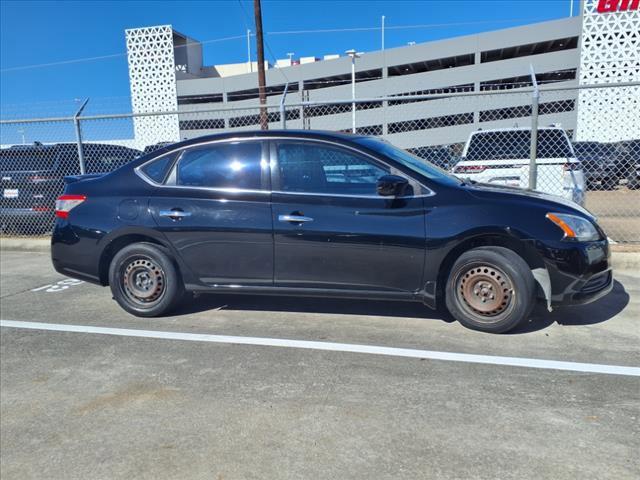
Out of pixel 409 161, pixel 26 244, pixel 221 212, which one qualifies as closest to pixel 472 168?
pixel 409 161

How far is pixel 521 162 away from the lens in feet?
24.2

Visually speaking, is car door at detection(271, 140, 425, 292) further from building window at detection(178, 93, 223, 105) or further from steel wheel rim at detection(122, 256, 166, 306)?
building window at detection(178, 93, 223, 105)

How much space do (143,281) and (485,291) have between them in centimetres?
317

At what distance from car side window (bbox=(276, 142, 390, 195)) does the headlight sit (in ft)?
4.60

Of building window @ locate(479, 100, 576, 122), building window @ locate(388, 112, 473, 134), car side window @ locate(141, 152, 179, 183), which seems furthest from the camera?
building window @ locate(388, 112, 473, 134)

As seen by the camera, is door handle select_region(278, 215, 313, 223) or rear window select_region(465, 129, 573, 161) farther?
rear window select_region(465, 129, 573, 161)

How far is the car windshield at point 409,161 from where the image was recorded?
14.1ft

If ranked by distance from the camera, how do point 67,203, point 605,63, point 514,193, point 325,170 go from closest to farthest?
point 514,193
point 325,170
point 67,203
point 605,63

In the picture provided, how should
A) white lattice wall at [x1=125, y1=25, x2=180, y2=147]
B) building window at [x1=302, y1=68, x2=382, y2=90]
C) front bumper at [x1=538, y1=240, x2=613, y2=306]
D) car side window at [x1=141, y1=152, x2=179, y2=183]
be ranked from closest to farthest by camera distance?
front bumper at [x1=538, y1=240, x2=613, y2=306], car side window at [x1=141, y1=152, x2=179, y2=183], building window at [x1=302, y1=68, x2=382, y2=90], white lattice wall at [x1=125, y1=25, x2=180, y2=147]

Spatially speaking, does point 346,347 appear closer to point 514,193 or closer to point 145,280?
point 514,193

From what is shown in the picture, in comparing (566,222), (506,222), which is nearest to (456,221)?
(506,222)

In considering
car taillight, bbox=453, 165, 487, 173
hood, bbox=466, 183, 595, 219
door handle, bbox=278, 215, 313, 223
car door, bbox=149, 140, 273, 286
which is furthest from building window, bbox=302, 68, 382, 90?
door handle, bbox=278, 215, 313, 223

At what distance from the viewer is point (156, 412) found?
3.08 metres

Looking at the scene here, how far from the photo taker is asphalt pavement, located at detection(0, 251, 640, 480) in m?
2.52
